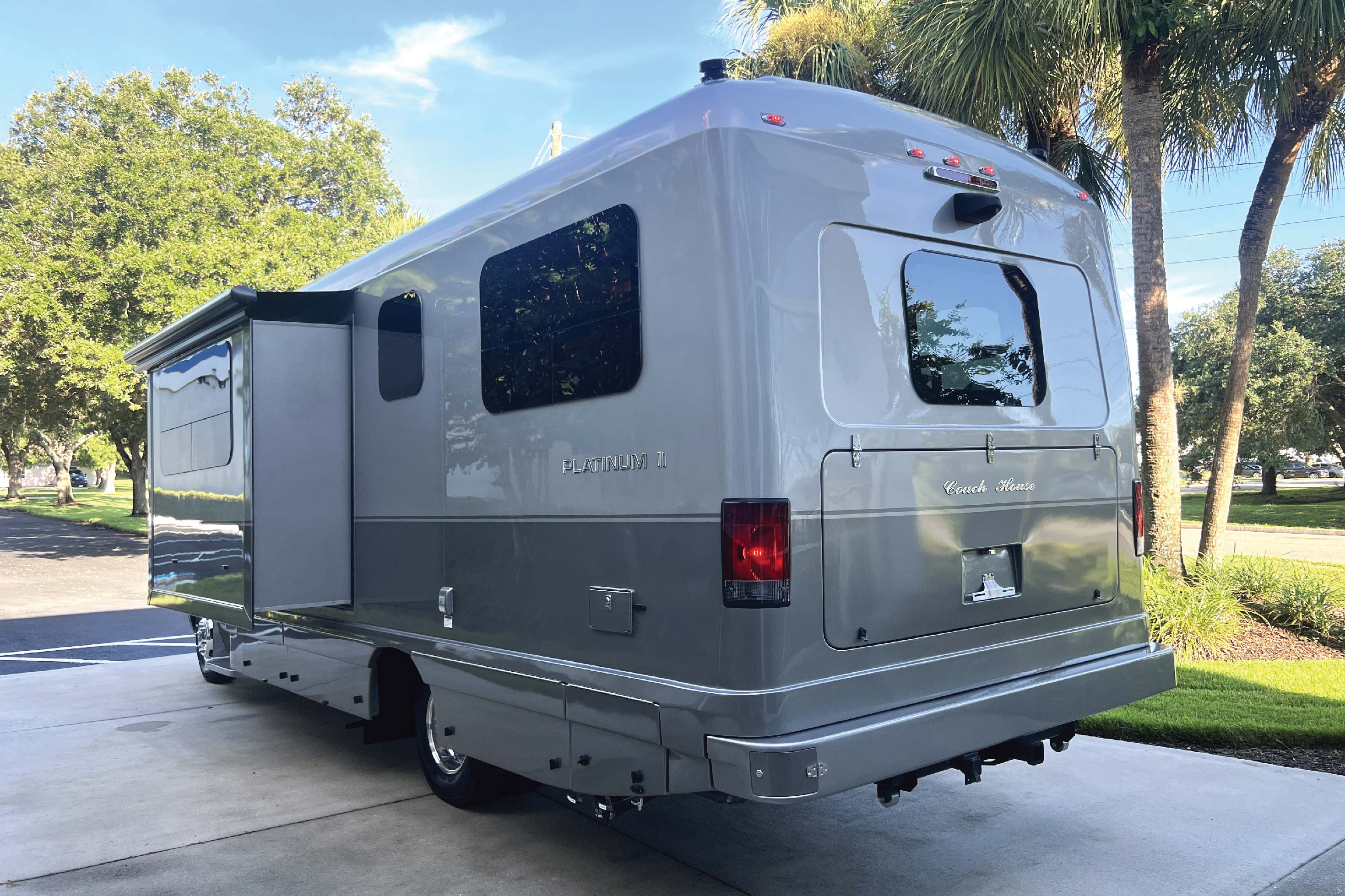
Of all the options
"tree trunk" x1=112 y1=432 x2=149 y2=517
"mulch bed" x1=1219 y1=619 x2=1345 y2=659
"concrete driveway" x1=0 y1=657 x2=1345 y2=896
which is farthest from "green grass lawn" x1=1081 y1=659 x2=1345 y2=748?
"tree trunk" x1=112 y1=432 x2=149 y2=517

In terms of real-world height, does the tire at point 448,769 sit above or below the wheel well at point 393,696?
below

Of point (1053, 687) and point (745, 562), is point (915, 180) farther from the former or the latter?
point (1053, 687)

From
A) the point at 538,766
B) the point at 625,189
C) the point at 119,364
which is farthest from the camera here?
the point at 119,364

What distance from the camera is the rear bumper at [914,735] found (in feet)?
11.0

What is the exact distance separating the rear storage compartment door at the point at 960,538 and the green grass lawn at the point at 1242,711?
1.97 metres

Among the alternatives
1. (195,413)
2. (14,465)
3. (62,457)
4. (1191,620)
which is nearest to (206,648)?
(195,413)

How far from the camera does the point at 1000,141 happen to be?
476 centimetres

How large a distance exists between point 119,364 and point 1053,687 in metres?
19.3

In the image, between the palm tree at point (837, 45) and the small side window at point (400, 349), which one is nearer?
the small side window at point (400, 349)

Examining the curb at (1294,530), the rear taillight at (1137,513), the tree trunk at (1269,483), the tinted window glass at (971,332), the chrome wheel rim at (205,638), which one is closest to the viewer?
the tinted window glass at (971,332)

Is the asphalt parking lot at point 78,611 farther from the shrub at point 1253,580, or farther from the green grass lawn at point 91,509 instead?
the shrub at point 1253,580

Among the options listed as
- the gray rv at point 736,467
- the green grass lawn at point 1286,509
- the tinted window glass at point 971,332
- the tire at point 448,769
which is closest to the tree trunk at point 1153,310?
the gray rv at point 736,467

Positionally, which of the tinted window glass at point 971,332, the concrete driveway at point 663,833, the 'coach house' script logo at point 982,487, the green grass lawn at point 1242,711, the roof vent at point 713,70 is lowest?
the concrete driveway at point 663,833

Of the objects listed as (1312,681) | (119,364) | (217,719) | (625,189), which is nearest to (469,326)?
(625,189)
